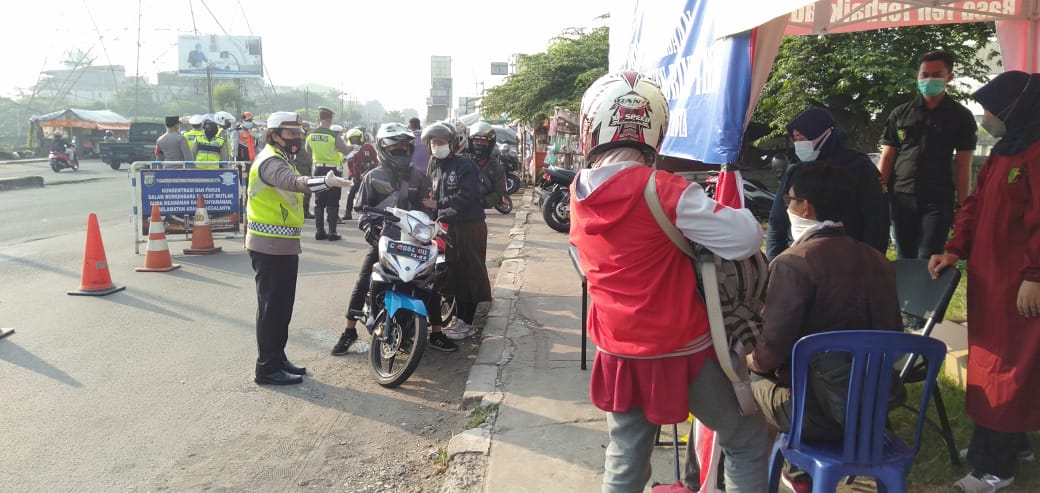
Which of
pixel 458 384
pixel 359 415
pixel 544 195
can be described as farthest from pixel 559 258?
pixel 359 415

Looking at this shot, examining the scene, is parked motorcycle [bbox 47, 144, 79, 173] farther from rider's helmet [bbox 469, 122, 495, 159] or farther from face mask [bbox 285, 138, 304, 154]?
face mask [bbox 285, 138, 304, 154]

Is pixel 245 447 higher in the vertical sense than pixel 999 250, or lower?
lower

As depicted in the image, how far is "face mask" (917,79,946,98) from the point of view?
4.24 metres

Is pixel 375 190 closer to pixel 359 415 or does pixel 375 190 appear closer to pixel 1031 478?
pixel 359 415

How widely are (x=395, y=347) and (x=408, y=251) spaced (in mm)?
667

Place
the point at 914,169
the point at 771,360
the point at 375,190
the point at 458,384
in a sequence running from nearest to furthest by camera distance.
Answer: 1. the point at 771,360
2. the point at 914,169
3. the point at 458,384
4. the point at 375,190

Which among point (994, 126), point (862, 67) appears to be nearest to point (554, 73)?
point (862, 67)

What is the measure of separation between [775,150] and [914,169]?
9831mm

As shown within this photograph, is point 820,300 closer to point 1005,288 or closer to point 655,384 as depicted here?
point 655,384

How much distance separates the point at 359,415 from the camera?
14.9 feet

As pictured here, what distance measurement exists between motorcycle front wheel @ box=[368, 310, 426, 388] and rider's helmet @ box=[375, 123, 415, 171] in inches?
51.5

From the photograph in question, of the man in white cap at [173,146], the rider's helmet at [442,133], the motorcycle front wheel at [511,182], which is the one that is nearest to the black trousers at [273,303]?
the rider's helmet at [442,133]

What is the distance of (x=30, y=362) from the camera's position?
17.5ft

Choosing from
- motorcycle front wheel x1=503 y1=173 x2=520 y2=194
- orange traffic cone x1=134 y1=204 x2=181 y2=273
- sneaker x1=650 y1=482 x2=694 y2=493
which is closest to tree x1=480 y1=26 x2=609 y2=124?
motorcycle front wheel x1=503 y1=173 x2=520 y2=194
